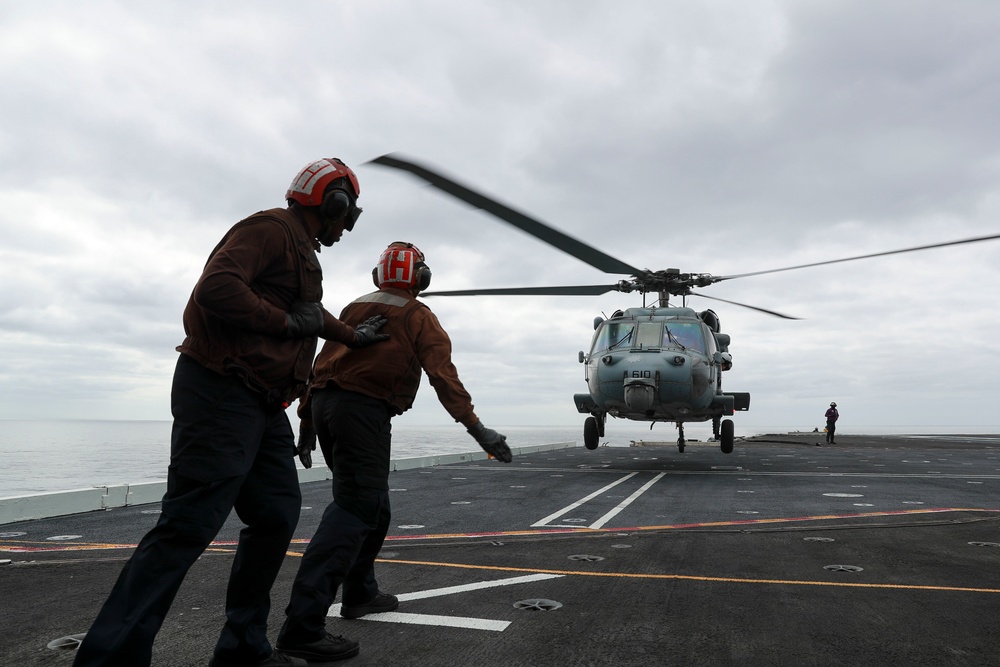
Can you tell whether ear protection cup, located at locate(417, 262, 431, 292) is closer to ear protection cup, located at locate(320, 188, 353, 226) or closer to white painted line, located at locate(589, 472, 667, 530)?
ear protection cup, located at locate(320, 188, 353, 226)

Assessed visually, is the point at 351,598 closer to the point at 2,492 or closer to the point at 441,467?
the point at 441,467

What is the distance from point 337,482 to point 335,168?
147 cm

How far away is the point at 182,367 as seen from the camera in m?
2.50

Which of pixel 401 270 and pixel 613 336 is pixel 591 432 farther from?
pixel 401 270

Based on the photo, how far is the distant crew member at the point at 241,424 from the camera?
2.26 meters

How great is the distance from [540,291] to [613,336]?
2355 mm

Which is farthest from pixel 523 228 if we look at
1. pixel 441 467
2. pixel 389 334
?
pixel 441 467

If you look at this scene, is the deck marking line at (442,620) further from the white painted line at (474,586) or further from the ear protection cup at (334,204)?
the ear protection cup at (334,204)

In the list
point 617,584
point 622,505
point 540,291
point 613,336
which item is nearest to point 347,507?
point 617,584

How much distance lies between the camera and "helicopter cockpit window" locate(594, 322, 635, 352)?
551 inches

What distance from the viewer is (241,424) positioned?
8.18 ft

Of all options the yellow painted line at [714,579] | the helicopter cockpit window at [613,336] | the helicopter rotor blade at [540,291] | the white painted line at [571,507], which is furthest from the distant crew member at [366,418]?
the helicopter cockpit window at [613,336]

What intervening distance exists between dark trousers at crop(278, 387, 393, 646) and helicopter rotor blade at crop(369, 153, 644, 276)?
1.78 m

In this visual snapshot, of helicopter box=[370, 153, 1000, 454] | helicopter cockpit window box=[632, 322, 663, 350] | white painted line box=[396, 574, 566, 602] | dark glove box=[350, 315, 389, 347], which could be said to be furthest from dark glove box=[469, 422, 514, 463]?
helicopter cockpit window box=[632, 322, 663, 350]
